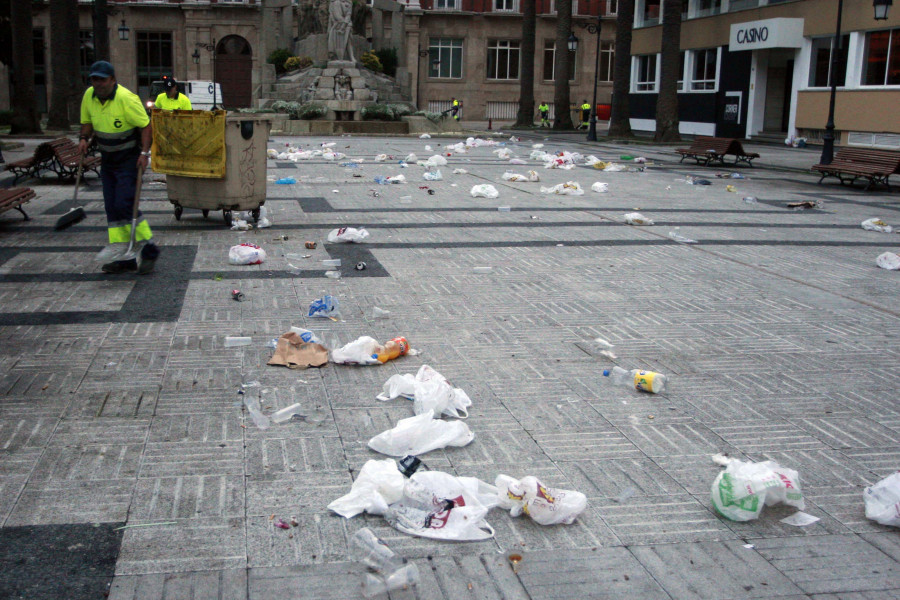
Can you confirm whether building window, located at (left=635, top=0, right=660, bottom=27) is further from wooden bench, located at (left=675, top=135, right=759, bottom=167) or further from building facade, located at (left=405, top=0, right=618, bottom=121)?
wooden bench, located at (left=675, top=135, right=759, bottom=167)

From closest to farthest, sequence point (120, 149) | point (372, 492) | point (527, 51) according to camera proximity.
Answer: point (372, 492) → point (120, 149) → point (527, 51)

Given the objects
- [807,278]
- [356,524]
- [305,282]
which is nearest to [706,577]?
[356,524]

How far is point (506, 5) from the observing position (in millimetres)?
57188

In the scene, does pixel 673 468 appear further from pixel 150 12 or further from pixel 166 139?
pixel 150 12

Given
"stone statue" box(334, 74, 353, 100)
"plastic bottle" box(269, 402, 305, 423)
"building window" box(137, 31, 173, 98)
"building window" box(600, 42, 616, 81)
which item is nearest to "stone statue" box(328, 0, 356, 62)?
"stone statue" box(334, 74, 353, 100)

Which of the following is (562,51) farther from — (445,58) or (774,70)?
(445,58)

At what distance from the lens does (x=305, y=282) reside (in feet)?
26.9

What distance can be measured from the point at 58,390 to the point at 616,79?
3124 centimetres

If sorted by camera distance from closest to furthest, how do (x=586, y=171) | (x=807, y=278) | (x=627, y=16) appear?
1. (x=807, y=278)
2. (x=586, y=171)
3. (x=627, y=16)

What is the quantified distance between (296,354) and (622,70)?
99.5 feet

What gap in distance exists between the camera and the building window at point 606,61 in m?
59.5

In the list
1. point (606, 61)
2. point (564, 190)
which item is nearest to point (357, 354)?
point (564, 190)

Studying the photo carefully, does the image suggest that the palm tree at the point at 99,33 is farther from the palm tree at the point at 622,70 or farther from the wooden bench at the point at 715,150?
the wooden bench at the point at 715,150

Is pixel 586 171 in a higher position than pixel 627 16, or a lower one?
lower
